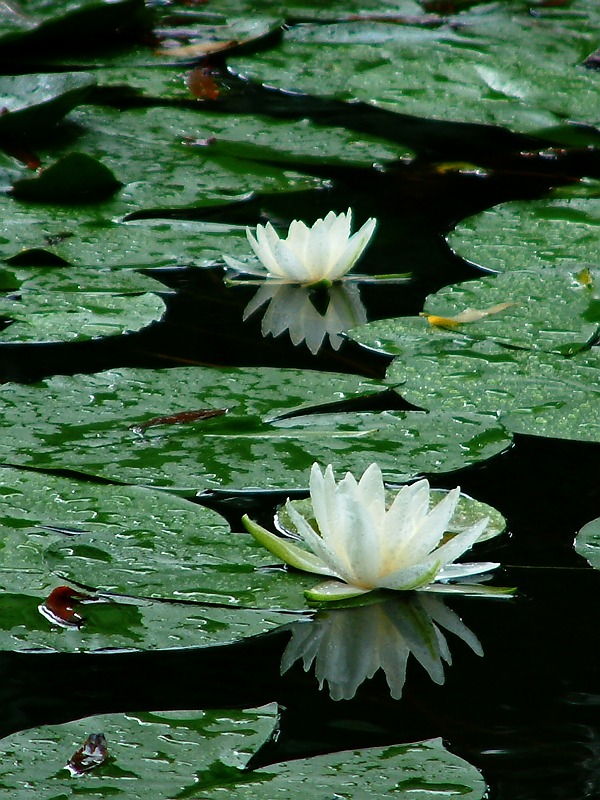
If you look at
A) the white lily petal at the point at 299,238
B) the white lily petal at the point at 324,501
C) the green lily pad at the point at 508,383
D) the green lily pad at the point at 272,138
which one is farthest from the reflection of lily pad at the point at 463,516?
the green lily pad at the point at 272,138

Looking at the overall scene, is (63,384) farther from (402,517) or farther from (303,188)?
(303,188)

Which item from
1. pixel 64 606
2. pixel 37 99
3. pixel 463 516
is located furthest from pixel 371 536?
pixel 37 99

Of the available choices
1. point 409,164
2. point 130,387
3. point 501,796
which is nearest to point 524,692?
point 501,796

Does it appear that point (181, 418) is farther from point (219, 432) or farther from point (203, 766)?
point (203, 766)

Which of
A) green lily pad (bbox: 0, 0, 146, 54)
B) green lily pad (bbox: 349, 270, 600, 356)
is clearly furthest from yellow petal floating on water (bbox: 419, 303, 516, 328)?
green lily pad (bbox: 0, 0, 146, 54)

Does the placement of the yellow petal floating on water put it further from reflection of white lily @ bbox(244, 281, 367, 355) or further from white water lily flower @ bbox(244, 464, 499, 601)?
white water lily flower @ bbox(244, 464, 499, 601)

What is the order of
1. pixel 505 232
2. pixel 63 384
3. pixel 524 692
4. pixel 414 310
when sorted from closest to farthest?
pixel 524 692 → pixel 63 384 → pixel 414 310 → pixel 505 232
